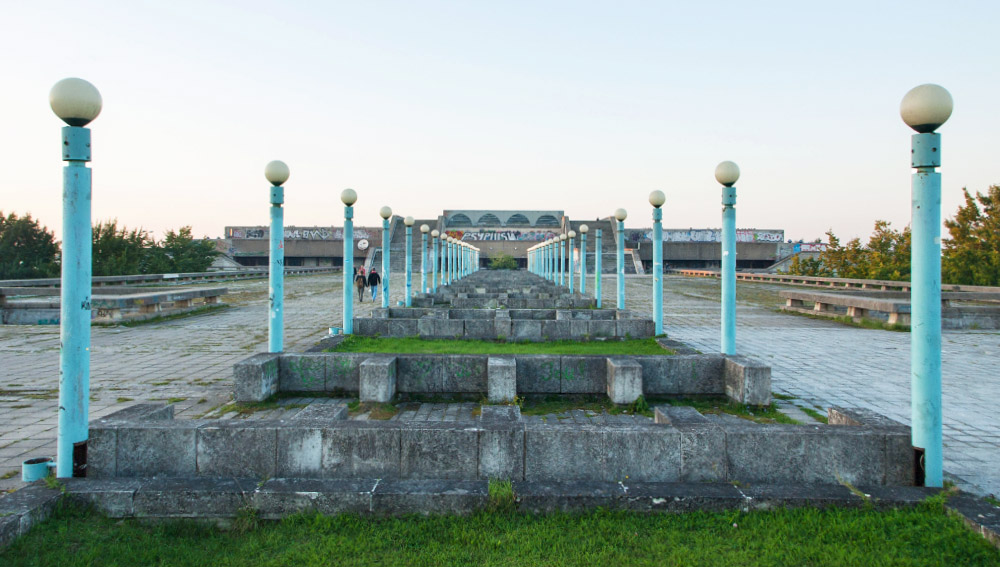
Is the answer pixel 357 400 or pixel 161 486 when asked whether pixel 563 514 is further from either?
pixel 357 400

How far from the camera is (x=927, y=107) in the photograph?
3.50m

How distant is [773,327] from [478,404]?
10884 millimetres

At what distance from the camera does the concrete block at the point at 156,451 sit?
3969 millimetres

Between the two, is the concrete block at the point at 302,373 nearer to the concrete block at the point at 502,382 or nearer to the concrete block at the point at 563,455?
the concrete block at the point at 502,382

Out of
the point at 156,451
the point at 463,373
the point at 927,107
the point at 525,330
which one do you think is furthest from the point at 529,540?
the point at 525,330

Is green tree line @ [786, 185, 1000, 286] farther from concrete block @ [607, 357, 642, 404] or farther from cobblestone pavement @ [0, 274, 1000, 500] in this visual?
concrete block @ [607, 357, 642, 404]

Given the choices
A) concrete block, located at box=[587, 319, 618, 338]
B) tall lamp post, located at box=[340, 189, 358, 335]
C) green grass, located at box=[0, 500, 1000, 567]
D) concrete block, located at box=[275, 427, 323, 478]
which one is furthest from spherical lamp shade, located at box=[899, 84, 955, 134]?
tall lamp post, located at box=[340, 189, 358, 335]

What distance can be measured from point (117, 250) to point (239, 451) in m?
35.3

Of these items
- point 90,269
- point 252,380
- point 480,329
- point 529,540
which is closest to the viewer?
point 529,540

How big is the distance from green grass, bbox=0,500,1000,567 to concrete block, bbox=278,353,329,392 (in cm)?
336

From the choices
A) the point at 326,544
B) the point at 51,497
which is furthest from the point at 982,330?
the point at 51,497

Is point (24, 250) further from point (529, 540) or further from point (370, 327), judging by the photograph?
point (529, 540)

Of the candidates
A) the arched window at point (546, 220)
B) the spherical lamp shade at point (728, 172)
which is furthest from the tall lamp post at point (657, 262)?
the arched window at point (546, 220)

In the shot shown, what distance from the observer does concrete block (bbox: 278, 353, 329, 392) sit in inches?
266
